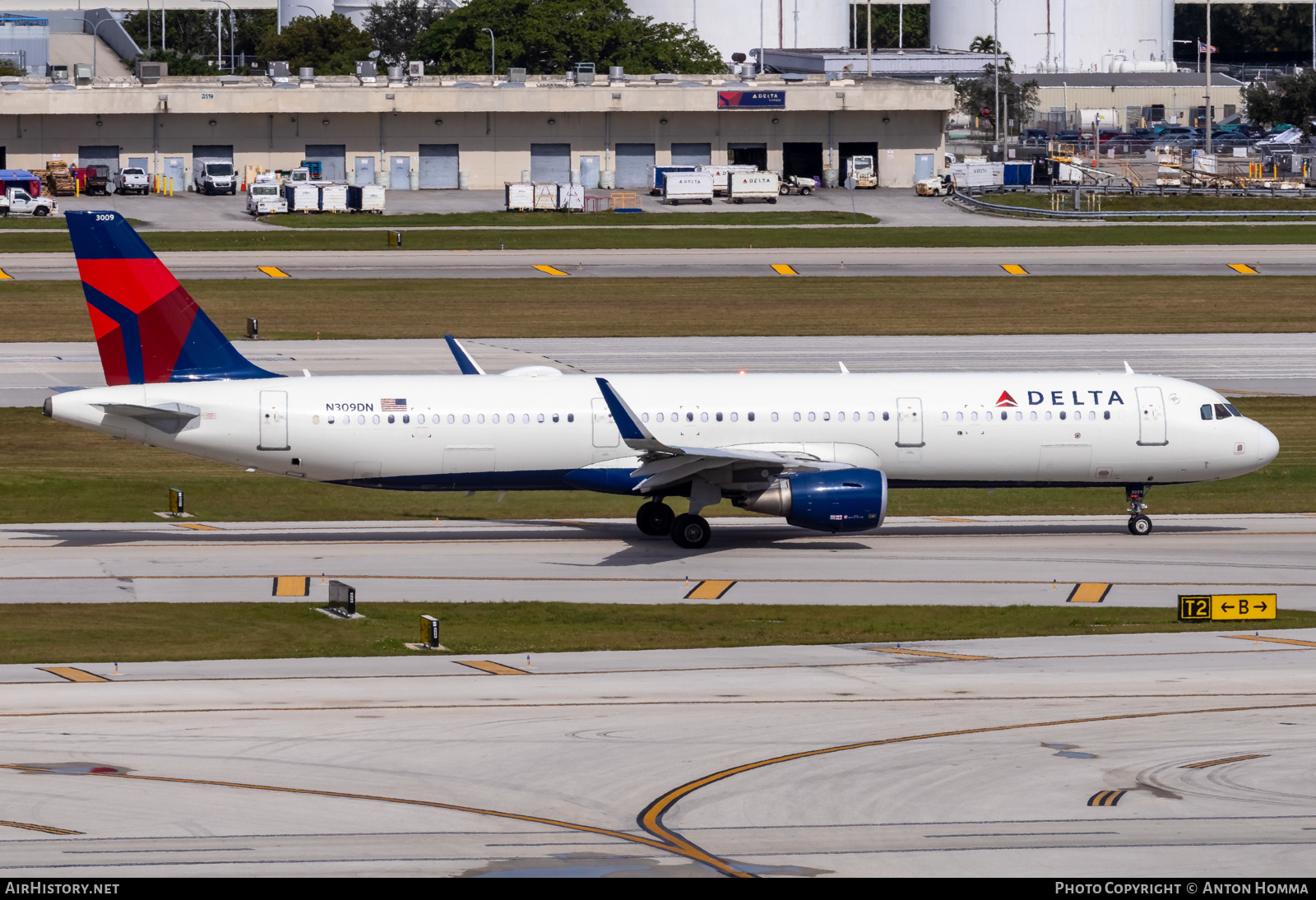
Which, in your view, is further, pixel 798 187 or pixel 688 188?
pixel 798 187

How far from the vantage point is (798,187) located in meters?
138

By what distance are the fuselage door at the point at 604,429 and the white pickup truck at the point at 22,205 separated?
3461 inches

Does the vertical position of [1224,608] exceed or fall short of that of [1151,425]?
it falls short

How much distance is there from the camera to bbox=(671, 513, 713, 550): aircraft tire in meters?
42.1

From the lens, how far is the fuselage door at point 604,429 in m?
42.0

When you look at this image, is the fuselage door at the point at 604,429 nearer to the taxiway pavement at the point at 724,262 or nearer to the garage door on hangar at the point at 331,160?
the taxiway pavement at the point at 724,262

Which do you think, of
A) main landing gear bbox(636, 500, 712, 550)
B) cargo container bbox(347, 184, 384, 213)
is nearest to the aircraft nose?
main landing gear bbox(636, 500, 712, 550)

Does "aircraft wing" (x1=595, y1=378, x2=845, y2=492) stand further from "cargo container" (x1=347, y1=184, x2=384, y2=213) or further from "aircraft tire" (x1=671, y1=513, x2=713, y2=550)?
"cargo container" (x1=347, y1=184, x2=384, y2=213)

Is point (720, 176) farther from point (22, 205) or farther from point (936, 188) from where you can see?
point (22, 205)

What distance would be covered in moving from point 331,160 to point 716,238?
45.4m

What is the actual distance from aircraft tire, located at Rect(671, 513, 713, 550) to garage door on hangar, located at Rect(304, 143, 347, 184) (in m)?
105

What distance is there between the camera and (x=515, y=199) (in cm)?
12538

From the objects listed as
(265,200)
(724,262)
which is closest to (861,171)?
(724,262)

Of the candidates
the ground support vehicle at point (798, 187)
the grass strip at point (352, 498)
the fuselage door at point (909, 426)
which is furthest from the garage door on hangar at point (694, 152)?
the fuselage door at point (909, 426)
